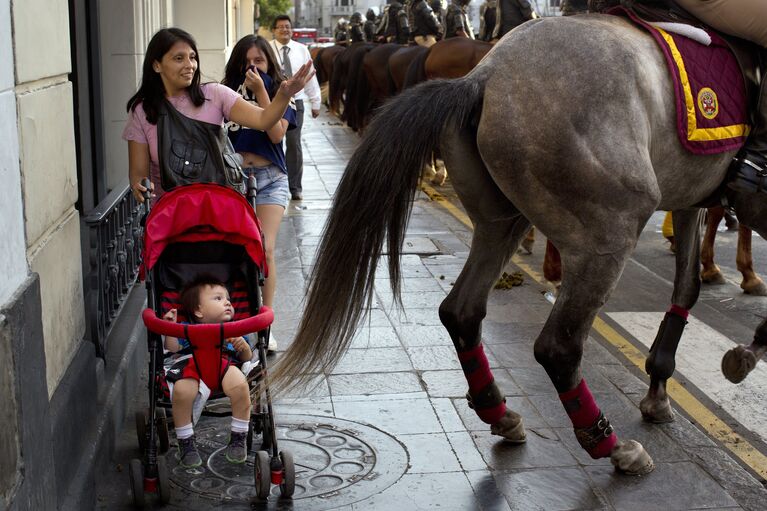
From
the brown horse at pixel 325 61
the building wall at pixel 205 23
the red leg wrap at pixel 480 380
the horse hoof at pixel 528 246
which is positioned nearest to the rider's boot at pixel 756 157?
the red leg wrap at pixel 480 380

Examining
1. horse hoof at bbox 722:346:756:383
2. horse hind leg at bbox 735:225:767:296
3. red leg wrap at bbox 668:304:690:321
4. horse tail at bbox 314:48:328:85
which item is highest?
red leg wrap at bbox 668:304:690:321

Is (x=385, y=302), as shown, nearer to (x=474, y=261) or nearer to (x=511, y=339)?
(x=511, y=339)

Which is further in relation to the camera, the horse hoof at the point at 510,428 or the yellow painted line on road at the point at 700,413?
the yellow painted line on road at the point at 700,413

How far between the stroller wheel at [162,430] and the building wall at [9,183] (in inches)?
75.0

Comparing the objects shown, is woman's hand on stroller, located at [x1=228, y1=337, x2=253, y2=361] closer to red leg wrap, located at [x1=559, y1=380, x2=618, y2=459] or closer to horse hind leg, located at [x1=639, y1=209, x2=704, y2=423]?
red leg wrap, located at [x1=559, y1=380, x2=618, y2=459]

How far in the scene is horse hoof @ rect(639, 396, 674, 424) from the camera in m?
5.69

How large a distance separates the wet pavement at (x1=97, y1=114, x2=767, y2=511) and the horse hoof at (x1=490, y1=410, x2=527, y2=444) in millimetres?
66

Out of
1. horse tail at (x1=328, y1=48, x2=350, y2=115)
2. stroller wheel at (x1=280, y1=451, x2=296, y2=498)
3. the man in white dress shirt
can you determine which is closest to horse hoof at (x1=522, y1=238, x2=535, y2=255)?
the man in white dress shirt

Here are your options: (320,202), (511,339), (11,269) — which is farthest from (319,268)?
(320,202)

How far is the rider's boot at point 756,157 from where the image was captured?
505 centimetres

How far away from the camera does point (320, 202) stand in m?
13.0

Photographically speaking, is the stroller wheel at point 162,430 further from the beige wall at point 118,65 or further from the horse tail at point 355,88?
the horse tail at point 355,88

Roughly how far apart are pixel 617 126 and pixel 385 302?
3.86 meters

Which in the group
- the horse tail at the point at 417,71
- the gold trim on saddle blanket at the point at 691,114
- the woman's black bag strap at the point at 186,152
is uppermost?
the gold trim on saddle blanket at the point at 691,114
